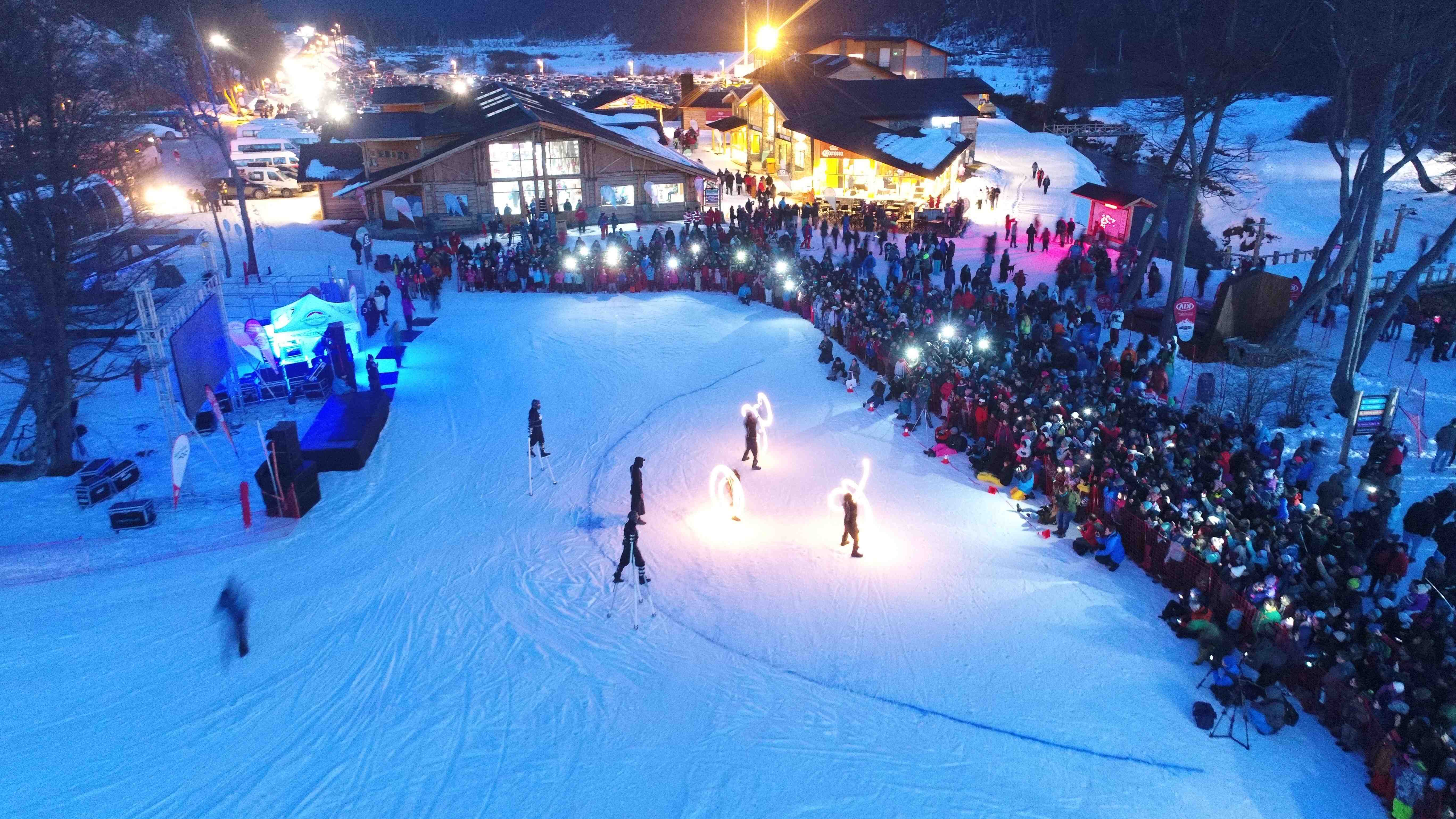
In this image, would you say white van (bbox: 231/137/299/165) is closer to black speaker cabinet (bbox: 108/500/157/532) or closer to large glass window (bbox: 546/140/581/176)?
large glass window (bbox: 546/140/581/176)

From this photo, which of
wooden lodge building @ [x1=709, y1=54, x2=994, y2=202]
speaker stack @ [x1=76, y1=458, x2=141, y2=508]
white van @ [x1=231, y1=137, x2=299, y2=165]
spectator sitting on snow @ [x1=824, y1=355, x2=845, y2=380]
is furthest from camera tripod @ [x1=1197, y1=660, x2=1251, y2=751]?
white van @ [x1=231, y1=137, x2=299, y2=165]

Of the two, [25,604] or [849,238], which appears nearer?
[25,604]

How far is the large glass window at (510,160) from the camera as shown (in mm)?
32125

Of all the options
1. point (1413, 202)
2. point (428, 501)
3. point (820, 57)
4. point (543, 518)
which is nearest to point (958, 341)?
point (543, 518)

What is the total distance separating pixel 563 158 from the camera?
3278cm

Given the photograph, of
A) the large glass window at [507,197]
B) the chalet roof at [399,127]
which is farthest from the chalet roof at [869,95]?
the chalet roof at [399,127]

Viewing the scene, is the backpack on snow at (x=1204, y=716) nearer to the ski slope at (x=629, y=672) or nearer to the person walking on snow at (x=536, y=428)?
the ski slope at (x=629, y=672)

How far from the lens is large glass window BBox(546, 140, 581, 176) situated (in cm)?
3259

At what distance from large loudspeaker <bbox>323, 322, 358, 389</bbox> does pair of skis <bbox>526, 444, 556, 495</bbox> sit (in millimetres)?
5343

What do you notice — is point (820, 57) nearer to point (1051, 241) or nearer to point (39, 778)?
point (1051, 241)

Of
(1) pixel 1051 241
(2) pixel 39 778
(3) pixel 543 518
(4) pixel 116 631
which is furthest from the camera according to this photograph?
(1) pixel 1051 241

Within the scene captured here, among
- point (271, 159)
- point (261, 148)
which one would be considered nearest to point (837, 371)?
point (271, 159)

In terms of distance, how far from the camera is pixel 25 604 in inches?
432

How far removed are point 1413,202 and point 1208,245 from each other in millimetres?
8972
